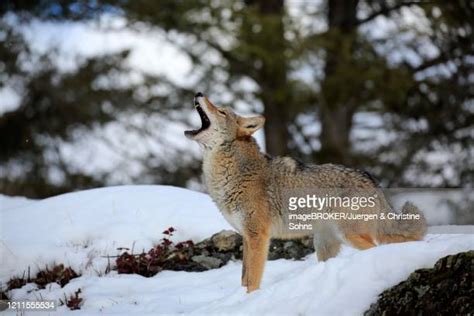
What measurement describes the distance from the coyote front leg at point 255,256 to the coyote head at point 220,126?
3.49 feet

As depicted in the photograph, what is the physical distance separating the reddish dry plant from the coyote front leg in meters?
1.35

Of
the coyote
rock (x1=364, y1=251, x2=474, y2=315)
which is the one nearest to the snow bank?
the coyote

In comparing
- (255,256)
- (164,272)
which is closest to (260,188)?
(255,256)

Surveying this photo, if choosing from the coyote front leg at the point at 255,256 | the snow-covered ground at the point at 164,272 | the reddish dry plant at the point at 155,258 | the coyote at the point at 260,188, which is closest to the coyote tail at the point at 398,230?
the coyote at the point at 260,188

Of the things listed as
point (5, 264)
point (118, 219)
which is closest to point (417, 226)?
point (118, 219)

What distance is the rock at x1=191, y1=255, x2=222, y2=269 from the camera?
8172 millimetres

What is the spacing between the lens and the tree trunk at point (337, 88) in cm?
1805

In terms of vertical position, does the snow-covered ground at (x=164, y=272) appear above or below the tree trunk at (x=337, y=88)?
below

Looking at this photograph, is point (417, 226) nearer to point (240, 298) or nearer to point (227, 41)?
point (240, 298)

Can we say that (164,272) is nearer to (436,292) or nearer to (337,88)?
(436,292)

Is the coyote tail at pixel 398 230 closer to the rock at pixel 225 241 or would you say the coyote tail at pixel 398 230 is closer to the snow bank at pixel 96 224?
the rock at pixel 225 241

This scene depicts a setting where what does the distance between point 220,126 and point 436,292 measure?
9.96 ft

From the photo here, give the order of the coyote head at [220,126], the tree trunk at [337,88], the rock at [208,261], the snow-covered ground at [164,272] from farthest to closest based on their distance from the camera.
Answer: the tree trunk at [337,88] < the rock at [208,261] < the coyote head at [220,126] < the snow-covered ground at [164,272]

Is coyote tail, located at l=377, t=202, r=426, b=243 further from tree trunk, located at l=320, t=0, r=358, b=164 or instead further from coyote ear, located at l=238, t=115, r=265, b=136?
tree trunk, located at l=320, t=0, r=358, b=164
